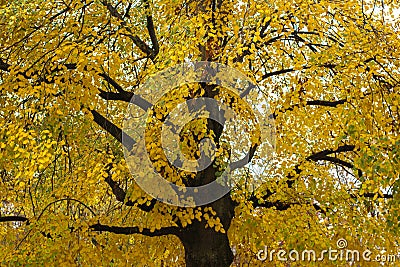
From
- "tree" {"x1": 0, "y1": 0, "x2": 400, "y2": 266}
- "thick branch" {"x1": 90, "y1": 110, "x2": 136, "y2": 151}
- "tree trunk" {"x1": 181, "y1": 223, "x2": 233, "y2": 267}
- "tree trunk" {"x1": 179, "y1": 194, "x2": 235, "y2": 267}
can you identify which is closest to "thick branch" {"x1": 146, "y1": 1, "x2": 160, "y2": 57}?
"tree" {"x1": 0, "y1": 0, "x2": 400, "y2": 266}

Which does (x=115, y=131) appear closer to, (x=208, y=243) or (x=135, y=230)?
(x=135, y=230)

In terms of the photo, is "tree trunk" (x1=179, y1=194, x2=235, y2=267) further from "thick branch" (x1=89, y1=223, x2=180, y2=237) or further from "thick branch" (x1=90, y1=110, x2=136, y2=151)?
"thick branch" (x1=90, y1=110, x2=136, y2=151)

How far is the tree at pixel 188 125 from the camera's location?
543cm

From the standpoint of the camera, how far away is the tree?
17.8 ft

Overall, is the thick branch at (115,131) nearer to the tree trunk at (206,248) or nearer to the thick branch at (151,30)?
the thick branch at (151,30)

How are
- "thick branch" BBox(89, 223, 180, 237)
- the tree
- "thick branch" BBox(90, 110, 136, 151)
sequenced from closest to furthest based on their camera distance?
the tree < "thick branch" BBox(90, 110, 136, 151) < "thick branch" BBox(89, 223, 180, 237)

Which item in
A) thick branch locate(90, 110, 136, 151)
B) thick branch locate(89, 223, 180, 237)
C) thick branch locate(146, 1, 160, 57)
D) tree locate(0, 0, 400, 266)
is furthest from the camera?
thick branch locate(146, 1, 160, 57)

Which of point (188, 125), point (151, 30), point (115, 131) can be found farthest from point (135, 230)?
point (151, 30)

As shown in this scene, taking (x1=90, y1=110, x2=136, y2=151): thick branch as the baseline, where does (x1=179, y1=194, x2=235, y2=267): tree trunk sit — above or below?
below

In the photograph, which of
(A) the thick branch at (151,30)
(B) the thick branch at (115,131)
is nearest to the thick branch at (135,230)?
(B) the thick branch at (115,131)

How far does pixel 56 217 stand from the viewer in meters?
6.26

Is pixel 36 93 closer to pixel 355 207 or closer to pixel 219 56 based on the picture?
pixel 219 56

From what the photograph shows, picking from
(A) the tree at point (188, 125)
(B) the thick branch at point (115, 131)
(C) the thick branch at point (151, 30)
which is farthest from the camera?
(C) the thick branch at point (151, 30)

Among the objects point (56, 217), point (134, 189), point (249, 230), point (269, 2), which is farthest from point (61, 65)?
point (249, 230)
